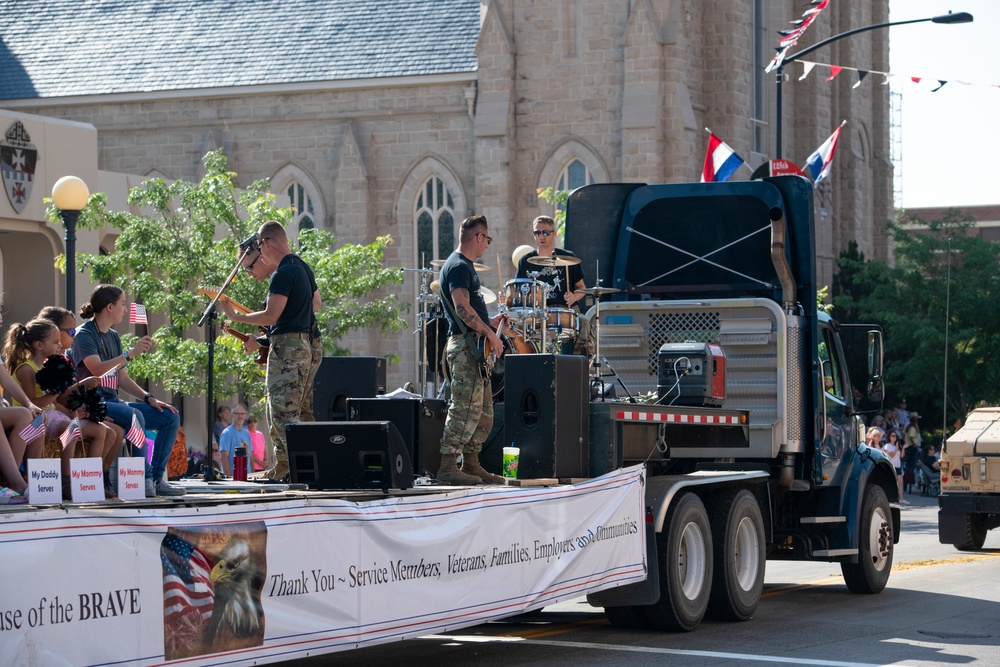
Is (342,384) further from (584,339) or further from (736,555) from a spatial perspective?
(736,555)

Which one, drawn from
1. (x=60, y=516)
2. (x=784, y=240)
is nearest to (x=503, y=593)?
(x=60, y=516)

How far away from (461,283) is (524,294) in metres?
1.94

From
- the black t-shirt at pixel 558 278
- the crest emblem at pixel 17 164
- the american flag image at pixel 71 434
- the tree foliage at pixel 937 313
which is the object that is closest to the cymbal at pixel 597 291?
the black t-shirt at pixel 558 278

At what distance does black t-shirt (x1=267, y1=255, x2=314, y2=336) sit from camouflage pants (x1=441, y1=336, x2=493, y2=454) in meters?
1.01

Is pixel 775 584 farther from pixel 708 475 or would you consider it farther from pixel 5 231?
pixel 5 231

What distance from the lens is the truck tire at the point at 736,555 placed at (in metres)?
11.4

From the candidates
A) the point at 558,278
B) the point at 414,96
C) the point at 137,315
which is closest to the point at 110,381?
the point at 137,315

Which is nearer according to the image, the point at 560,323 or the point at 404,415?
the point at 404,415

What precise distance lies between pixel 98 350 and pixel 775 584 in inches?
312

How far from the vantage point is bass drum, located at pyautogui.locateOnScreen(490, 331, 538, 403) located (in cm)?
1161

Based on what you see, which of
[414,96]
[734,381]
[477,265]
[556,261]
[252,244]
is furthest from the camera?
[414,96]

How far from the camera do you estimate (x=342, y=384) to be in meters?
11.9

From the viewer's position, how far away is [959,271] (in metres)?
41.2

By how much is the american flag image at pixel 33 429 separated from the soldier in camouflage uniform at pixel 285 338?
7.30 feet
